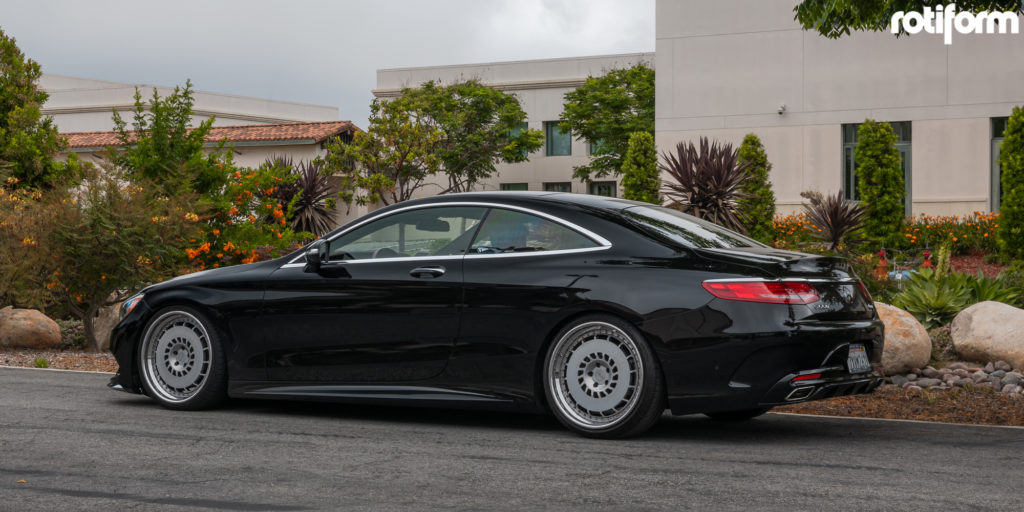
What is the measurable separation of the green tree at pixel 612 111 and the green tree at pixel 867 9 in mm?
38234

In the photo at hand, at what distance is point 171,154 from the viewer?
1544cm

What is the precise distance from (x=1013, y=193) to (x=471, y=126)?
102 feet

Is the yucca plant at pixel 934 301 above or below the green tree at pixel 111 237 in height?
below

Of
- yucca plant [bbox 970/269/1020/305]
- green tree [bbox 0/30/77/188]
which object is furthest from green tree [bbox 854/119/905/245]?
green tree [bbox 0/30/77/188]

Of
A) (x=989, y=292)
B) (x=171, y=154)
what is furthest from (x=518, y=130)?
(x=989, y=292)

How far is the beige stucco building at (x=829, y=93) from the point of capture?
29.7m

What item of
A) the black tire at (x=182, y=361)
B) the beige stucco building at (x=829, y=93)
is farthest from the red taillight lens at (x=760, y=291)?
the beige stucco building at (x=829, y=93)

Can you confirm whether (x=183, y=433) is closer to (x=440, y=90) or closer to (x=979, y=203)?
(x=979, y=203)

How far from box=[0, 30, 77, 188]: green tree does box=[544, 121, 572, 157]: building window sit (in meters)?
34.5

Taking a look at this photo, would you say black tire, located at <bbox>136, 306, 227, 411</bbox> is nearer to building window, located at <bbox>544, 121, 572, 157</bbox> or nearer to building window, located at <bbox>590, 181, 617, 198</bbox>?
building window, located at <bbox>590, 181, 617, 198</bbox>

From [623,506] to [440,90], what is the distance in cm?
4728

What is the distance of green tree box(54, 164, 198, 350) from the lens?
13.0 m

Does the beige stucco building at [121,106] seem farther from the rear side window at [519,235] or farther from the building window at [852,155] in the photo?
the rear side window at [519,235]

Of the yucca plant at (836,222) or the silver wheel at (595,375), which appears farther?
the yucca plant at (836,222)
